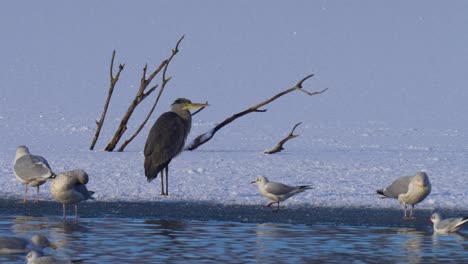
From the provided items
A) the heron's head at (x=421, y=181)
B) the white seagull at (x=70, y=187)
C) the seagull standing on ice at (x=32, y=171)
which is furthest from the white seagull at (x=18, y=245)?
the heron's head at (x=421, y=181)

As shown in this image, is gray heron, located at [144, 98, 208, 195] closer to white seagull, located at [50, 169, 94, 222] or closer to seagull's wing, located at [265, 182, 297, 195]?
seagull's wing, located at [265, 182, 297, 195]

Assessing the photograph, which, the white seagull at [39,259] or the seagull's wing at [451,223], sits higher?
the seagull's wing at [451,223]

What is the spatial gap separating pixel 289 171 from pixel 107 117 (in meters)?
21.2

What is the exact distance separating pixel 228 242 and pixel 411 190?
4006 mm

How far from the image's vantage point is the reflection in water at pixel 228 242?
12016mm

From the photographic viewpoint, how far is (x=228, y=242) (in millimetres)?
13281

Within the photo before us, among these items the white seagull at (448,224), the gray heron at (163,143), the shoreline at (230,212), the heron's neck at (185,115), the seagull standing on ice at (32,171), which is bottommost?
the white seagull at (448,224)

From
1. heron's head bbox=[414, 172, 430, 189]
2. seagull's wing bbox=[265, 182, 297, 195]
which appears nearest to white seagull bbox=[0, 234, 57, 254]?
seagull's wing bbox=[265, 182, 297, 195]

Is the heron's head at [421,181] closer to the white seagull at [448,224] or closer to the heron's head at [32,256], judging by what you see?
the white seagull at [448,224]

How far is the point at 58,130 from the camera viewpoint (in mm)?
33656

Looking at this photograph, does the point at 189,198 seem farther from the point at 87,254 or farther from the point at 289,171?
the point at 87,254

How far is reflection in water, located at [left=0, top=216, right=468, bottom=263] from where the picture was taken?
1202 centimetres

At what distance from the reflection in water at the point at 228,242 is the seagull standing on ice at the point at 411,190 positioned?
1.22m

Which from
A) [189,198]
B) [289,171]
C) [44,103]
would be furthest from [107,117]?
[189,198]
